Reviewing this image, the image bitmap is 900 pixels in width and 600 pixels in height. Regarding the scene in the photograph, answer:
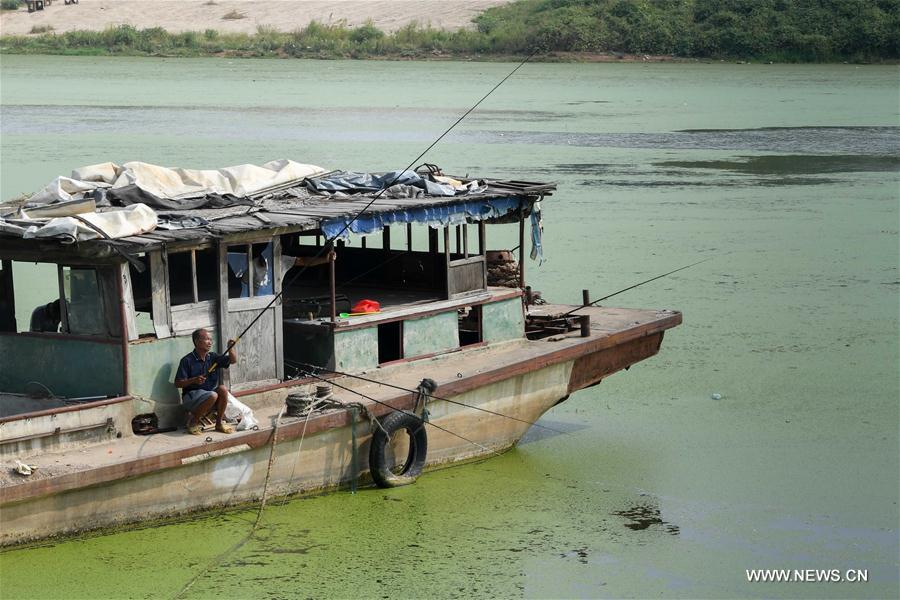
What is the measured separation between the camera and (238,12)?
57031 millimetres

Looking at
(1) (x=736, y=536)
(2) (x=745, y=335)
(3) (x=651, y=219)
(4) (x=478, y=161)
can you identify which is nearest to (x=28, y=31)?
(4) (x=478, y=161)

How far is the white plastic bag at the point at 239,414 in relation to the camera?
8.12m

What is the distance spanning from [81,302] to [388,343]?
2.42 m

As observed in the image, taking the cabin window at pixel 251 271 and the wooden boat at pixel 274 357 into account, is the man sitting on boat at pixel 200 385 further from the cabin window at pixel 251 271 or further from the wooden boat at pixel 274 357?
the cabin window at pixel 251 271

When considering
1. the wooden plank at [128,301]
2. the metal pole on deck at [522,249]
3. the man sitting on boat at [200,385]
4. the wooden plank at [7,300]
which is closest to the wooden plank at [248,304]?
the man sitting on boat at [200,385]

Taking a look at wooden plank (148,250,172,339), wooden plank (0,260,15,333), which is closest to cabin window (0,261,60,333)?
wooden plank (0,260,15,333)

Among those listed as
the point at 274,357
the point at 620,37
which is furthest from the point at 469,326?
the point at 620,37

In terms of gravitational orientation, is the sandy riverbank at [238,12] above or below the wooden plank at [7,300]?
above

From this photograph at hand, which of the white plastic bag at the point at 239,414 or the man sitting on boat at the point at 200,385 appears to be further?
the white plastic bag at the point at 239,414

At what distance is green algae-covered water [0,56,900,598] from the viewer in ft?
25.2

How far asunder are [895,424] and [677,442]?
170cm

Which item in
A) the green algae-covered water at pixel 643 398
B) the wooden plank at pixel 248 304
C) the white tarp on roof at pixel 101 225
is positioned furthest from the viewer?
the wooden plank at pixel 248 304

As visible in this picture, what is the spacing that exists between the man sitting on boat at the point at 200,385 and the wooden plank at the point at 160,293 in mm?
171

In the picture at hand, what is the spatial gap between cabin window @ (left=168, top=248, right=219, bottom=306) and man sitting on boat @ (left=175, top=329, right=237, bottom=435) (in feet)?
A: 1.18
